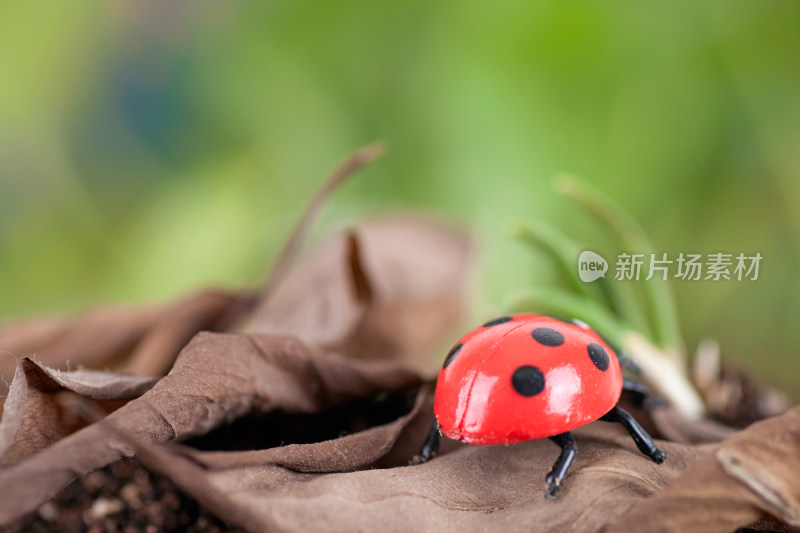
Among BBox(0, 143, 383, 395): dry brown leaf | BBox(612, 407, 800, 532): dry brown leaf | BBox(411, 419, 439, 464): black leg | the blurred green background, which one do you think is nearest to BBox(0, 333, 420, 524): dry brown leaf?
BBox(411, 419, 439, 464): black leg

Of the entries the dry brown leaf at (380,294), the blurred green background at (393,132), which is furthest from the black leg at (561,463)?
the blurred green background at (393,132)

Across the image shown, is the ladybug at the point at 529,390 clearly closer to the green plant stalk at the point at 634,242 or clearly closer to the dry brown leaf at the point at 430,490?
the dry brown leaf at the point at 430,490

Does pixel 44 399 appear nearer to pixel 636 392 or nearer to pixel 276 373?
pixel 276 373

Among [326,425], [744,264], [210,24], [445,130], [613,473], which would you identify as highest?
[210,24]

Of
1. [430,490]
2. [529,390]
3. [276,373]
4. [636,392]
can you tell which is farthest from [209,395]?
[636,392]

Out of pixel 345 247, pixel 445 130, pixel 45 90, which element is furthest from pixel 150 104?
pixel 345 247

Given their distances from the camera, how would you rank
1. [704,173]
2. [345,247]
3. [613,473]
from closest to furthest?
[613,473]
[345,247]
[704,173]

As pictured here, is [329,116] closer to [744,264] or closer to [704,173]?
[704,173]
